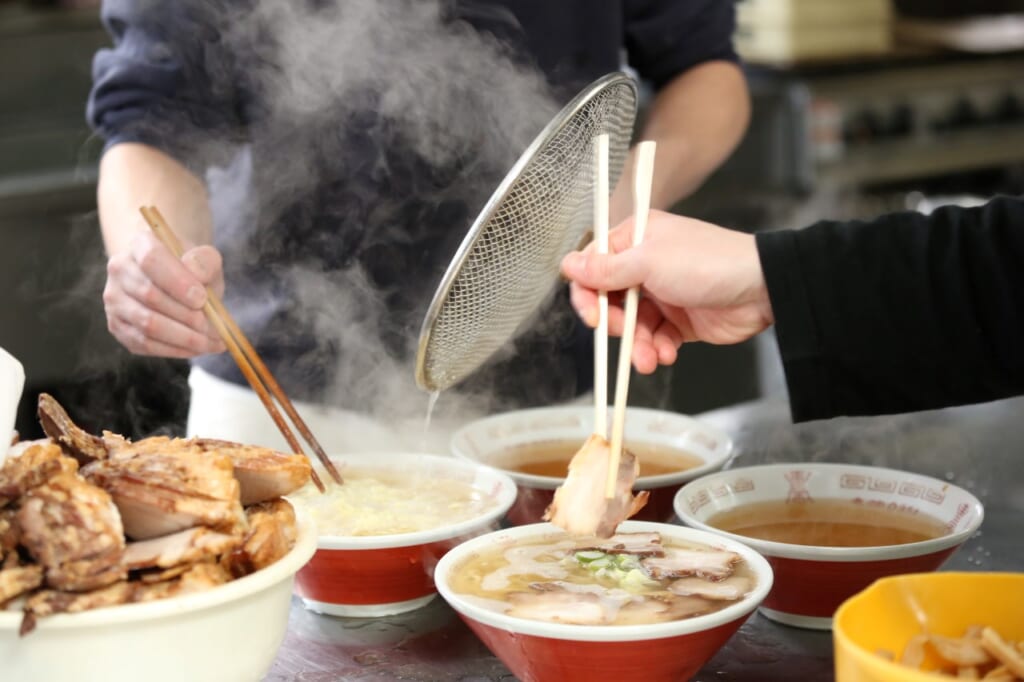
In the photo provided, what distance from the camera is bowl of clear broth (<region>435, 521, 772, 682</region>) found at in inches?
51.4

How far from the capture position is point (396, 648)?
1.56m

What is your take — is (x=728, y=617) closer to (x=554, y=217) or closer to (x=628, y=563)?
(x=628, y=563)

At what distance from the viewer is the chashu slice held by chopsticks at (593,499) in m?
1.45

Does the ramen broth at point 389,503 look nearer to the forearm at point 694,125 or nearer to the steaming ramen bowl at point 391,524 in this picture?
the steaming ramen bowl at point 391,524

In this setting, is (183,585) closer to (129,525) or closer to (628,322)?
(129,525)

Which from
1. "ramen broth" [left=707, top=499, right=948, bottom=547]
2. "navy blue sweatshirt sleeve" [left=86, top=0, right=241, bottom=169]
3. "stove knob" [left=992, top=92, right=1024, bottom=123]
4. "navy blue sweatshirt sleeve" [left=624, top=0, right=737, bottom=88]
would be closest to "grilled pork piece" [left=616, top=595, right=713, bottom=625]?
"ramen broth" [left=707, top=499, right=948, bottom=547]

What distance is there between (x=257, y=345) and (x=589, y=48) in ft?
2.84

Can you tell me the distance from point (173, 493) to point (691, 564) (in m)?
0.62

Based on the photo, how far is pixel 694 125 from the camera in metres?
2.59

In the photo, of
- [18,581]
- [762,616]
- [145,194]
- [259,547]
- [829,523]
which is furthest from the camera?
[145,194]

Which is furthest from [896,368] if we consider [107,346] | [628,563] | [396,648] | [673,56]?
[107,346]

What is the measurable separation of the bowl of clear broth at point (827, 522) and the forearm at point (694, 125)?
31.1 inches

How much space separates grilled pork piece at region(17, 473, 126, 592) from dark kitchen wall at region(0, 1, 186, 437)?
1.81 meters

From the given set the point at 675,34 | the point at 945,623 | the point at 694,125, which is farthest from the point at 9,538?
the point at 675,34
